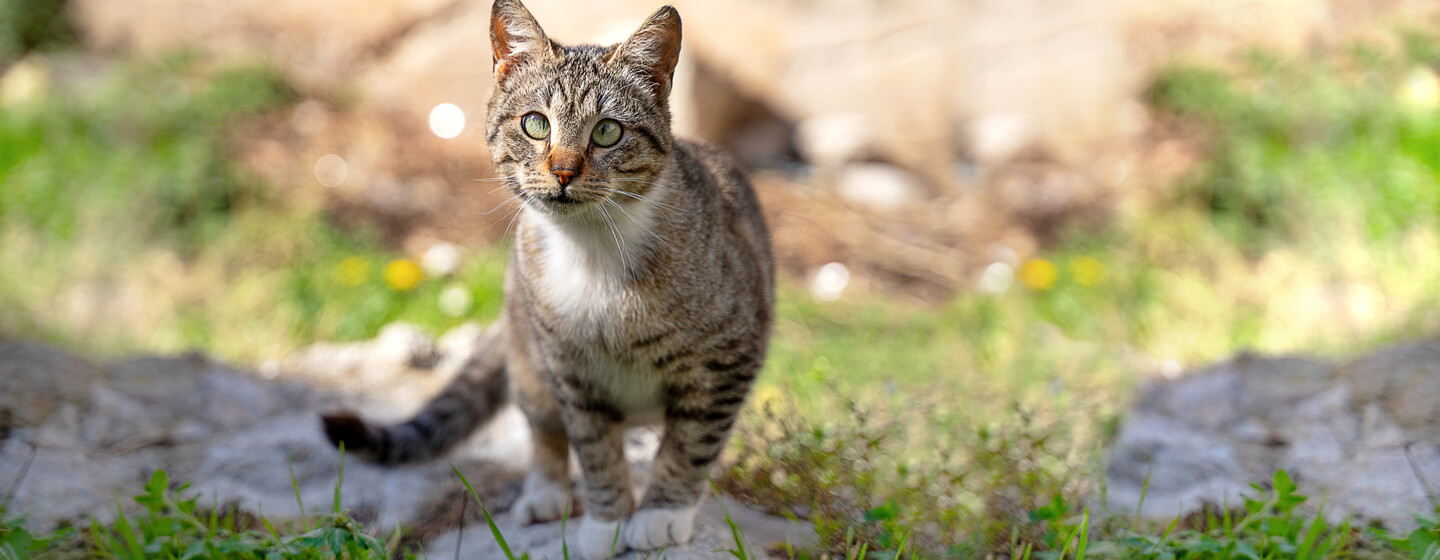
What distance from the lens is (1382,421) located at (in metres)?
3.06

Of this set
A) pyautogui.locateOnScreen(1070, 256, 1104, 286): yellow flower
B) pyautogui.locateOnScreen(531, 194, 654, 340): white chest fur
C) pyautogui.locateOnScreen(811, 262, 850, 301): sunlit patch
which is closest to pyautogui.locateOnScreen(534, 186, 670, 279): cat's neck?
pyautogui.locateOnScreen(531, 194, 654, 340): white chest fur

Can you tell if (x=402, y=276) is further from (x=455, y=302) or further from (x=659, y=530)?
(x=659, y=530)

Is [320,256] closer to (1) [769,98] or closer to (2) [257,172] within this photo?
(2) [257,172]

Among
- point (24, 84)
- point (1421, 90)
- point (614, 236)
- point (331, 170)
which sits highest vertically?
point (1421, 90)

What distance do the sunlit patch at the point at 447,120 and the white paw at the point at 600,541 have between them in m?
4.69

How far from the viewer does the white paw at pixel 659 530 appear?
2.38 metres

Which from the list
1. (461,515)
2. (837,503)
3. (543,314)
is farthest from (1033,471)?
(461,515)

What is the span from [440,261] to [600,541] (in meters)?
3.05

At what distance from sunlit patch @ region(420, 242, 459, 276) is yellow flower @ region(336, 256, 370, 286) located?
0.32m

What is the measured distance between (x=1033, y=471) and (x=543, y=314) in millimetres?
1435

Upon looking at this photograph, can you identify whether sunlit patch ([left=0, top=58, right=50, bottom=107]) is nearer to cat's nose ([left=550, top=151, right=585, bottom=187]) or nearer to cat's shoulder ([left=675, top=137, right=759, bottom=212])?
cat's shoulder ([left=675, top=137, right=759, bottom=212])

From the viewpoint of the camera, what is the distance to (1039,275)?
538 centimetres

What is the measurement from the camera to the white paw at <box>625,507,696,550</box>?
7.82ft

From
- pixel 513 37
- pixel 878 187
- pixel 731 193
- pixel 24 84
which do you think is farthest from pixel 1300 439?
pixel 24 84
